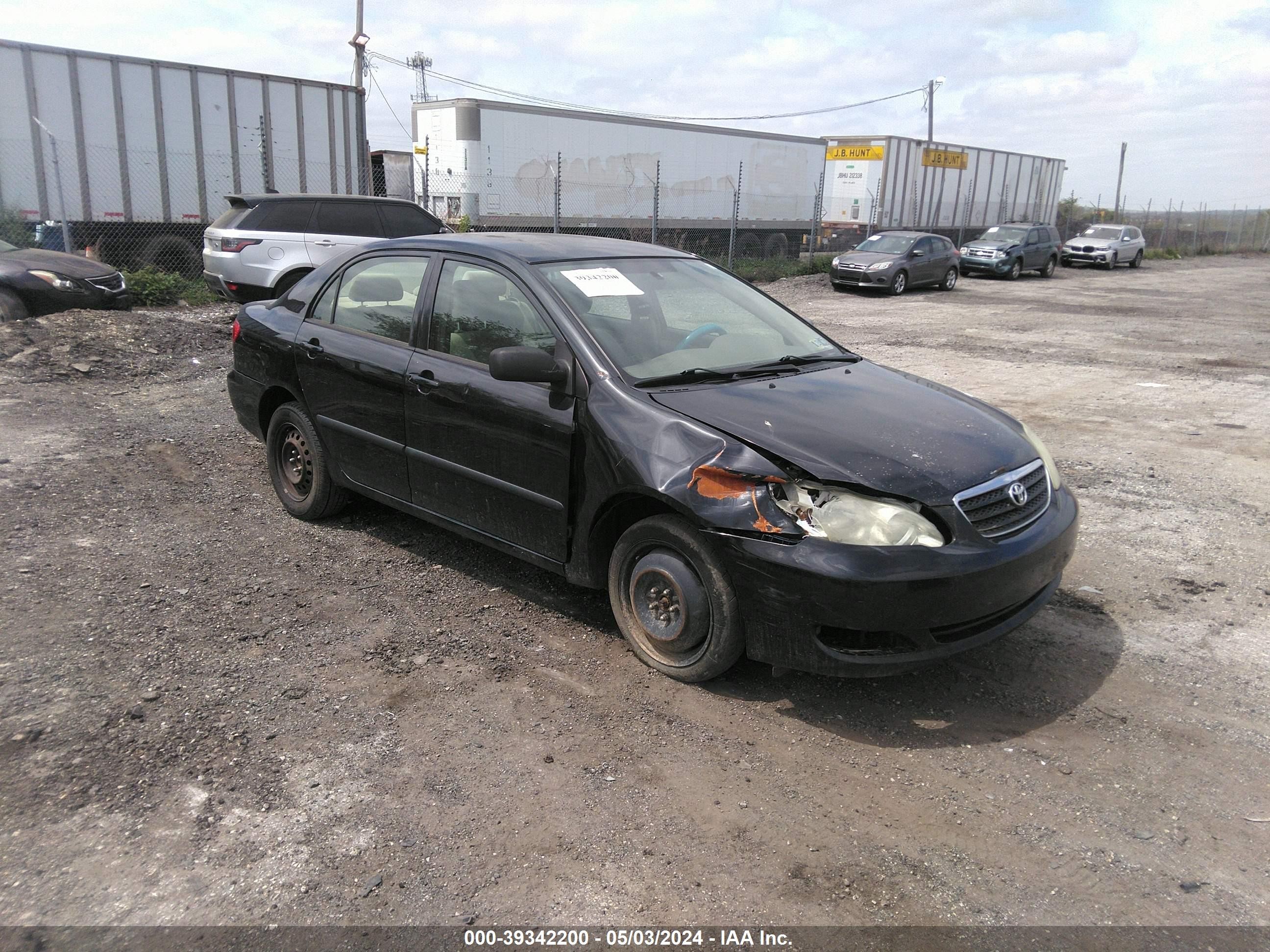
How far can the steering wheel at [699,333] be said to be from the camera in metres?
4.18

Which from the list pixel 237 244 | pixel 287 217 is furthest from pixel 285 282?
pixel 287 217

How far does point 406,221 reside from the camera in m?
13.5

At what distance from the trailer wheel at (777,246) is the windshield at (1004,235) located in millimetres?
6248

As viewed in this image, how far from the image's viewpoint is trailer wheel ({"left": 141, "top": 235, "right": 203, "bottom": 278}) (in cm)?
1526

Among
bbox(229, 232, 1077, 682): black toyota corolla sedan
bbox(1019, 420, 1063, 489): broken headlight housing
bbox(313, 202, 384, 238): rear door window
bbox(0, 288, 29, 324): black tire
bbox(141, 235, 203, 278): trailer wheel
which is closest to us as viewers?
bbox(229, 232, 1077, 682): black toyota corolla sedan

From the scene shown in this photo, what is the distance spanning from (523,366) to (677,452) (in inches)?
29.3

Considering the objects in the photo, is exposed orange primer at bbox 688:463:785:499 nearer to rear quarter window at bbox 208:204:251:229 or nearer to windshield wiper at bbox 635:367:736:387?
windshield wiper at bbox 635:367:736:387

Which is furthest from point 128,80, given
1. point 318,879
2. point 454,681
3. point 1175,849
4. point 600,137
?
point 1175,849

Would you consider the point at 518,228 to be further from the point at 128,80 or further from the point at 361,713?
the point at 361,713

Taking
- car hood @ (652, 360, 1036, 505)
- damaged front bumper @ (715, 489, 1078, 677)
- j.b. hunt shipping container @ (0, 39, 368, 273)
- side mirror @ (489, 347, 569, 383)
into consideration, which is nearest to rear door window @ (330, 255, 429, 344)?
side mirror @ (489, 347, 569, 383)

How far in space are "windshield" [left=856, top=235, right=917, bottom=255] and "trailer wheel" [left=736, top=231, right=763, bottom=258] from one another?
3.77 metres

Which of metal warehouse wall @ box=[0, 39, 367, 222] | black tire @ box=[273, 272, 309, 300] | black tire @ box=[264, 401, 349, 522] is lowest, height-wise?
black tire @ box=[264, 401, 349, 522]

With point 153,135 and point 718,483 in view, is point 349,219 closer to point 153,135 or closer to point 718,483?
point 153,135

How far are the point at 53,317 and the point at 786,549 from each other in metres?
10.1
